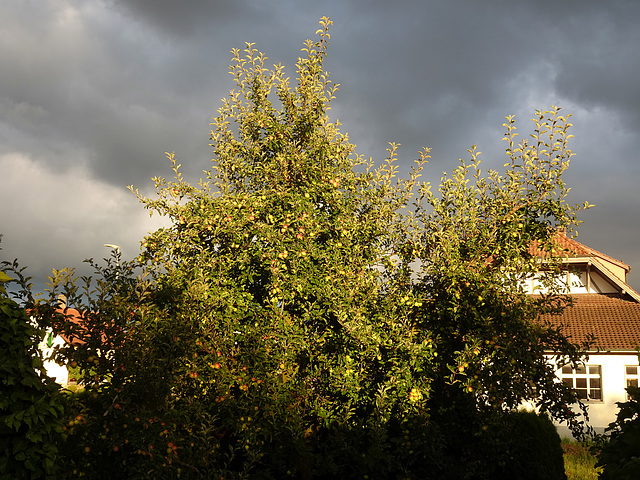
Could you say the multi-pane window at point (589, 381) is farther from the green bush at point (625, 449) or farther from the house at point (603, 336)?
the green bush at point (625, 449)

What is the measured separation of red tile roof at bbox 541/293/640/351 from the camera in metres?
21.7

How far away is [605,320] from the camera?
2306 cm

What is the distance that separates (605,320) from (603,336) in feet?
4.08

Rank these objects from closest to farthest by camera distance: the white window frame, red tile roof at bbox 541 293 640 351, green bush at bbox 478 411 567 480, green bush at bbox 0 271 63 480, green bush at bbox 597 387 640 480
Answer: green bush at bbox 0 271 63 480 < green bush at bbox 597 387 640 480 < green bush at bbox 478 411 567 480 < red tile roof at bbox 541 293 640 351 < the white window frame

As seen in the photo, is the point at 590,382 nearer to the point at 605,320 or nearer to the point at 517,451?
the point at 605,320

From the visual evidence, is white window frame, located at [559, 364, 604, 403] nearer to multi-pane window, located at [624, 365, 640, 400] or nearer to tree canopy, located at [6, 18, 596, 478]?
multi-pane window, located at [624, 365, 640, 400]

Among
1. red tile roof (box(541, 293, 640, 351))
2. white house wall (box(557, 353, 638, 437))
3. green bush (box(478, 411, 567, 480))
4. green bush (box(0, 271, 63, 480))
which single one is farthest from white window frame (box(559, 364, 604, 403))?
green bush (box(0, 271, 63, 480))

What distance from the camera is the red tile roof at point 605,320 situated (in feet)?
71.3

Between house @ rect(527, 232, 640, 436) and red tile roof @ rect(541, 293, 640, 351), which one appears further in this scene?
house @ rect(527, 232, 640, 436)

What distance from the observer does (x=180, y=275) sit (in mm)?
9141

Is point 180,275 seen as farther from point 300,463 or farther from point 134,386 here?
point 300,463

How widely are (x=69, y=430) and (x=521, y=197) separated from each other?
8.06 metres

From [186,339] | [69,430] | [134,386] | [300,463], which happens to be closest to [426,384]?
[300,463]

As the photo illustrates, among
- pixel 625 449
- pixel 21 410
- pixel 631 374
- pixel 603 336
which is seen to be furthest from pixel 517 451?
pixel 631 374
